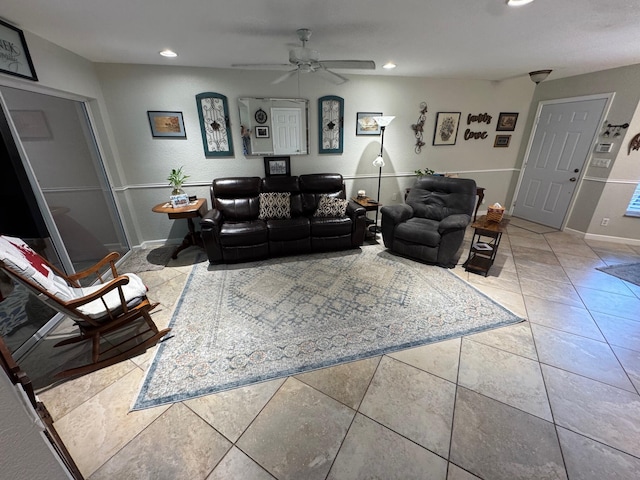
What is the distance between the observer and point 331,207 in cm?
373

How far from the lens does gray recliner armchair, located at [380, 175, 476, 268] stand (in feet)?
10.3

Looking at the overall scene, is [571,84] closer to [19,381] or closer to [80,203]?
[19,381]

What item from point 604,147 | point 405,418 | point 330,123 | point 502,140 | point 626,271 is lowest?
point 405,418

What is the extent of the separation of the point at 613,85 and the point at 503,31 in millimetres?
2814

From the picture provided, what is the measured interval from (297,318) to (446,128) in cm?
423

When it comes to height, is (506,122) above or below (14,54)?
below

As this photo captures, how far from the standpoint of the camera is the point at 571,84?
406 centimetres

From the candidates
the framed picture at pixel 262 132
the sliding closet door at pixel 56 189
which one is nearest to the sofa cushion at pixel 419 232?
the framed picture at pixel 262 132

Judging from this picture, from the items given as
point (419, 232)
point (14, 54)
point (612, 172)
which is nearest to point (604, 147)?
point (612, 172)

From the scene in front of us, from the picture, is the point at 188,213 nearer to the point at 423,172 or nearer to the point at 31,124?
the point at 31,124

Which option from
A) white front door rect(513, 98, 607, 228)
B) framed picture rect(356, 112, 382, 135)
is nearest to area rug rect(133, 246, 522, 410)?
framed picture rect(356, 112, 382, 135)

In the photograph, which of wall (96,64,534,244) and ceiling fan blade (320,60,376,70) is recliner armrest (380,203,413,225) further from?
Result: ceiling fan blade (320,60,376,70)

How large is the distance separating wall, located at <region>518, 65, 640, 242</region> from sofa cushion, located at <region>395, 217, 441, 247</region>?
2.67m

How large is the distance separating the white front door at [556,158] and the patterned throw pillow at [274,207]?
4.58 meters
